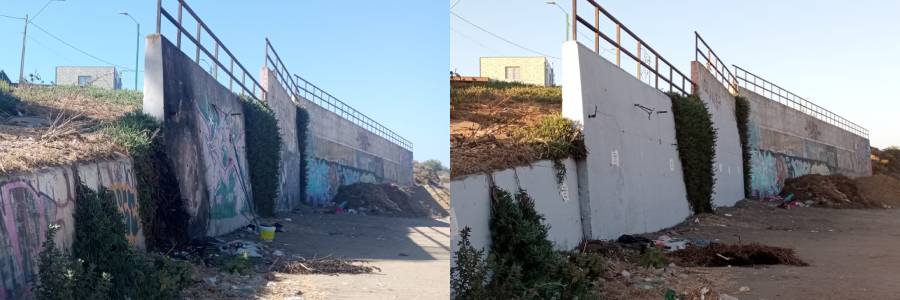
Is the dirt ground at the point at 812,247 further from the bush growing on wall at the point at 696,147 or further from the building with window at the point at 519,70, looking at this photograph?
the building with window at the point at 519,70

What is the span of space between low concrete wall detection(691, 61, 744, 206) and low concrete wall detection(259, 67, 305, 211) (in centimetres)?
764

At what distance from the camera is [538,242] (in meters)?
5.34

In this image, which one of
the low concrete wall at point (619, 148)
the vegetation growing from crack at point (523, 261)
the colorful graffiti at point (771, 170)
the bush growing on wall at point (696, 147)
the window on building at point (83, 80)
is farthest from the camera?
the colorful graffiti at point (771, 170)

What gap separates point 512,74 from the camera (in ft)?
27.7

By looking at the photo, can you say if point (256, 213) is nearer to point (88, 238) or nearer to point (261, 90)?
point (261, 90)

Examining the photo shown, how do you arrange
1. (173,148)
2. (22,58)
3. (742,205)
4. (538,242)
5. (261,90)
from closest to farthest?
(538,242)
(173,148)
(22,58)
(261,90)
(742,205)

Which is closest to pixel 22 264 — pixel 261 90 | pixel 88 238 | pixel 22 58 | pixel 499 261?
pixel 88 238

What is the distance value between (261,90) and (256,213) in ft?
7.39

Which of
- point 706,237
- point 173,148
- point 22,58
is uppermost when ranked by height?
point 22,58

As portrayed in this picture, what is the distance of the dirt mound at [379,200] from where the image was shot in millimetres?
18172

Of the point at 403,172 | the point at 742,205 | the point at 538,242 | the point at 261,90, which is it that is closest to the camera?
the point at 538,242

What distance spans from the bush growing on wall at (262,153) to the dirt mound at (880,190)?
635 inches

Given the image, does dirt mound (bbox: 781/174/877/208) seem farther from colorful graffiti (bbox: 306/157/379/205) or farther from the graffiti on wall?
the graffiti on wall

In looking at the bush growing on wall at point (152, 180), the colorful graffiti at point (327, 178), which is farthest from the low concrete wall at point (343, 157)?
the bush growing on wall at point (152, 180)
